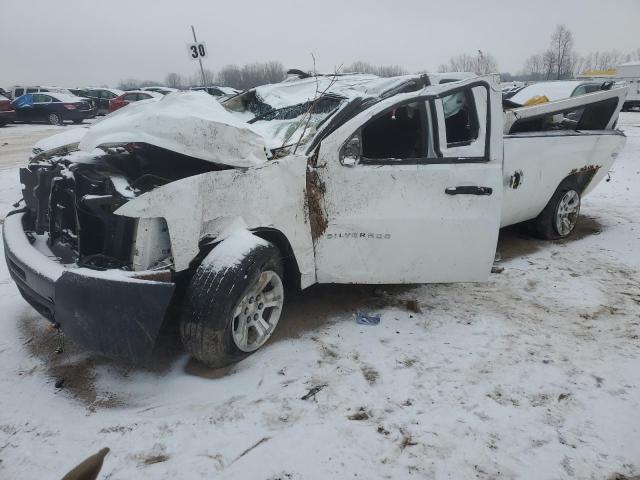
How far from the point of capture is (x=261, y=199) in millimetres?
2932

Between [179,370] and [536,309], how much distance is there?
2.78 metres

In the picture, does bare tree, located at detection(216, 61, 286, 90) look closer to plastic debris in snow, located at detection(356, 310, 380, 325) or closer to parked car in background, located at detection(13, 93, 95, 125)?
parked car in background, located at detection(13, 93, 95, 125)

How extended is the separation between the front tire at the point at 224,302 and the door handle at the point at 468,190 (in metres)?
A: 1.33

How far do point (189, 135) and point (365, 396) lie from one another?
6.15 feet

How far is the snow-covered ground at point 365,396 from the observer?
2221mm

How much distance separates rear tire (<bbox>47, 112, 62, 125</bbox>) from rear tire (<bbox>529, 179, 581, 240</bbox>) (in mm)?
20075

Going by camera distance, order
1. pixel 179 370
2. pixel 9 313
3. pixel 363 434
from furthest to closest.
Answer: pixel 9 313 → pixel 179 370 → pixel 363 434

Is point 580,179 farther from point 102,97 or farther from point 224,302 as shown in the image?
point 102,97

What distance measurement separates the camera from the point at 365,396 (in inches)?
105

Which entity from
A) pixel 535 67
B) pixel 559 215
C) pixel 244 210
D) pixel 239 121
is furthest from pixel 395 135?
pixel 535 67

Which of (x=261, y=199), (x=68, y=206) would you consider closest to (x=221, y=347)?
(x=261, y=199)

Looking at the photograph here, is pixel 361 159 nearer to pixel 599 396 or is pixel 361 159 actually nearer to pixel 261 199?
pixel 261 199

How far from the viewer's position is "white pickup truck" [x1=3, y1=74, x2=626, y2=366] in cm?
254

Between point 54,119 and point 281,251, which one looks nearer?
point 281,251
